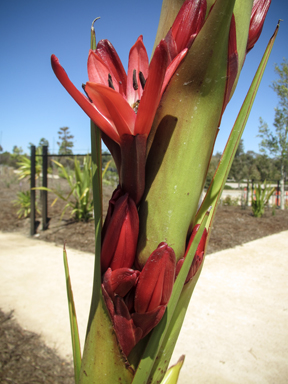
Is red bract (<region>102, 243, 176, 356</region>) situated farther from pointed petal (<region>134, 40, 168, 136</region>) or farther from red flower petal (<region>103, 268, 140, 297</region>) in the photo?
pointed petal (<region>134, 40, 168, 136</region>)

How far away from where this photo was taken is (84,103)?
0.43 meters

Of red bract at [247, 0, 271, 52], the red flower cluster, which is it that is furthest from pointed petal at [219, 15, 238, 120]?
red bract at [247, 0, 271, 52]

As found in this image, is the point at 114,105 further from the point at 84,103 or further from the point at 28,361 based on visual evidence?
the point at 28,361

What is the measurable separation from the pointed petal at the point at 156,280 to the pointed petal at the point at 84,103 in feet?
0.67

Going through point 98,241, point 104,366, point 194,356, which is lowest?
point 194,356

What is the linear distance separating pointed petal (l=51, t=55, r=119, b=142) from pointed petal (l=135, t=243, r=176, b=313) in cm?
20

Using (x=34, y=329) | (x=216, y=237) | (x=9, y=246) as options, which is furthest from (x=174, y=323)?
(x=216, y=237)

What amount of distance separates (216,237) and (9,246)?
442 centimetres

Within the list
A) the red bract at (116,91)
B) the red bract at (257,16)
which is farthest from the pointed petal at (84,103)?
the red bract at (257,16)

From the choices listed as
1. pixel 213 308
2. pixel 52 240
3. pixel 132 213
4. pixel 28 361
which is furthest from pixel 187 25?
pixel 52 240

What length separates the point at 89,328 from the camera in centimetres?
51

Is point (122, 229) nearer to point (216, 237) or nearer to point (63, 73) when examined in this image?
point (63, 73)

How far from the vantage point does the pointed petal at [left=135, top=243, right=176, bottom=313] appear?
1.46ft

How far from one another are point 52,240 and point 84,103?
19.4ft
